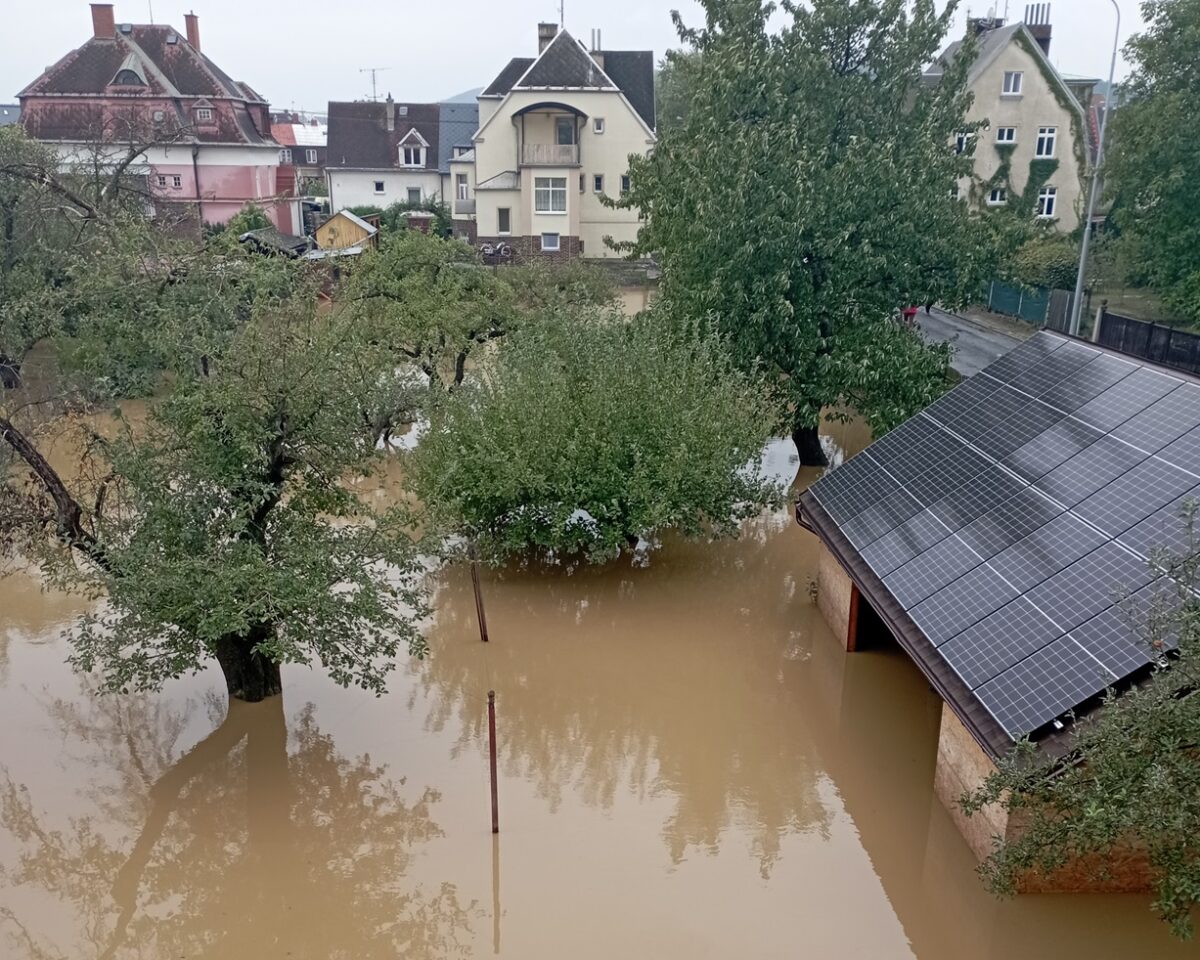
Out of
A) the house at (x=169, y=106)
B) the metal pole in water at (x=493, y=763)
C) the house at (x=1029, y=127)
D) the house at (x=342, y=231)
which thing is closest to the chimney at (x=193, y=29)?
the house at (x=169, y=106)

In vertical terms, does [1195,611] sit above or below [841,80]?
below

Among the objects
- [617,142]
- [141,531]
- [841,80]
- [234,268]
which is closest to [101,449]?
[141,531]

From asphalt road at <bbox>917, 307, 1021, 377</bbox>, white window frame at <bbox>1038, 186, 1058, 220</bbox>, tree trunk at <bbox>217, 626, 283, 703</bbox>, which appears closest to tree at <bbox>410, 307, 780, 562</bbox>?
tree trunk at <bbox>217, 626, 283, 703</bbox>

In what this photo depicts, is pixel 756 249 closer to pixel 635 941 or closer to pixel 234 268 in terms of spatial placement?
pixel 234 268

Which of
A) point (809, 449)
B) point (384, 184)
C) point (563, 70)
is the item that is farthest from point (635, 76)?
point (809, 449)

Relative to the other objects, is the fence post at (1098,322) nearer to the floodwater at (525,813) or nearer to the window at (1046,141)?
the window at (1046,141)

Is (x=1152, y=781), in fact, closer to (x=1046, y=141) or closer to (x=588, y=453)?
(x=588, y=453)
